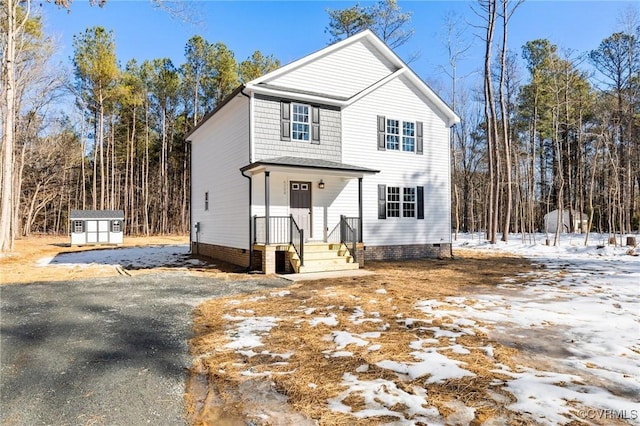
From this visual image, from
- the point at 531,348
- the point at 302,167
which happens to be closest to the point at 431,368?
the point at 531,348

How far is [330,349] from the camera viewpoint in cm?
425

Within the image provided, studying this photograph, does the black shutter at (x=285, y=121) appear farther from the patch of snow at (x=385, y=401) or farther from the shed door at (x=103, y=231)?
the shed door at (x=103, y=231)

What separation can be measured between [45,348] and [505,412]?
490 cm

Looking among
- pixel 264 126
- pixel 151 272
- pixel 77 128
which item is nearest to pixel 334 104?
pixel 264 126

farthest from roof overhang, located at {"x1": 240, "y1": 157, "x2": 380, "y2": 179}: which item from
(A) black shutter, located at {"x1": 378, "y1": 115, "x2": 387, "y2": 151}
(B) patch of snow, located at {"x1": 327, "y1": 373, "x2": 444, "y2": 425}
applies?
(B) patch of snow, located at {"x1": 327, "y1": 373, "x2": 444, "y2": 425}

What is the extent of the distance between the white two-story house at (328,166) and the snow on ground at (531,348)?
4746mm

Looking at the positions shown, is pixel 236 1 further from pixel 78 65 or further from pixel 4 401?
pixel 78 65

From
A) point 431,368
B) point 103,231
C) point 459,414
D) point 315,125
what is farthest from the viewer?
point 103,231

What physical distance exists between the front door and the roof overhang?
0.95 meters

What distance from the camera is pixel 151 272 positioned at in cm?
1075

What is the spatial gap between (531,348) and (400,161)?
417 inches

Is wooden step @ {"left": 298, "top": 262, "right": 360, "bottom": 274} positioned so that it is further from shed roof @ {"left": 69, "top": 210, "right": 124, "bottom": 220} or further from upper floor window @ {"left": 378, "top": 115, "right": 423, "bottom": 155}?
shed roof @ {"left": 69, "top": 210, "right": 124, "bottom": 220}

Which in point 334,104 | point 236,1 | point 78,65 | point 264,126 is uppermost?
point 78,65

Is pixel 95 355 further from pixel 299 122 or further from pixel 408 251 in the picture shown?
pixel 408 251
